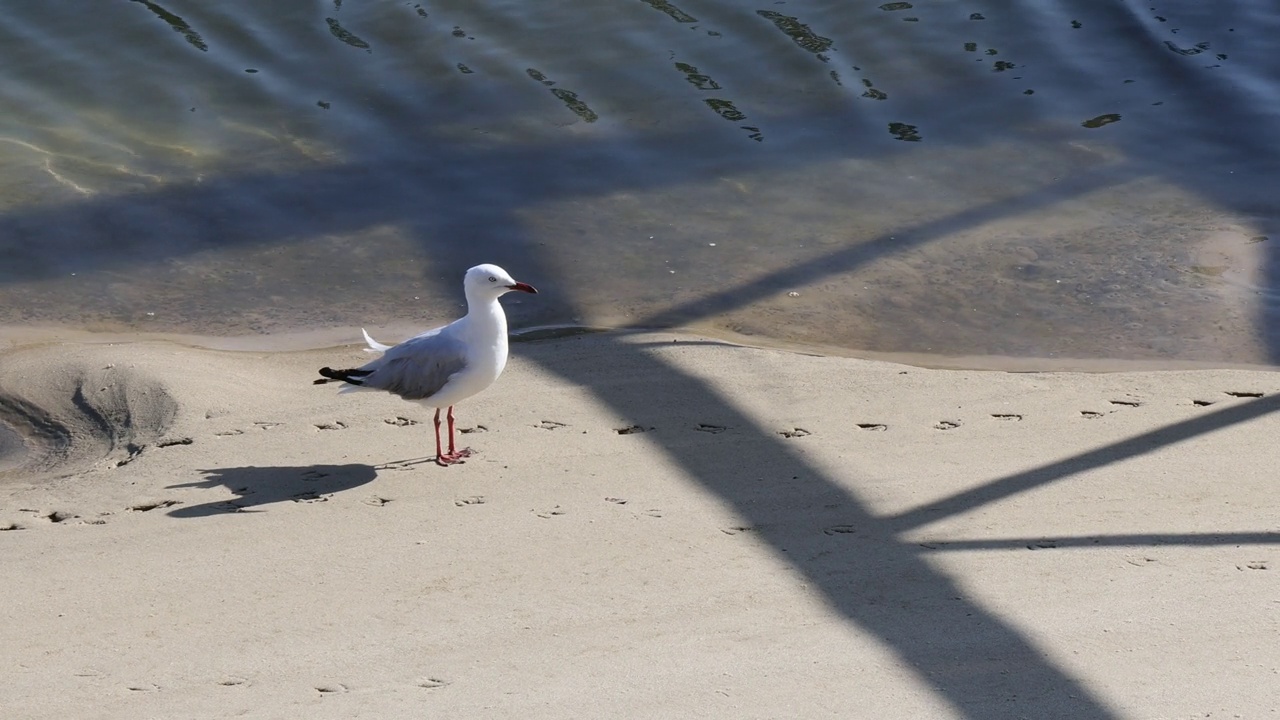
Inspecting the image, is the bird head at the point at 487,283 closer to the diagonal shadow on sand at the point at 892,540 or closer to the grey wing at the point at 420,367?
the grey wing at the point at 420,367

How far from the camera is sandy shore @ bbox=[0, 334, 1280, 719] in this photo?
4.00 metres

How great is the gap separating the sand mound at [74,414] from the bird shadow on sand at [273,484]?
1.69 feet

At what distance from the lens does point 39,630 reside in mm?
4309

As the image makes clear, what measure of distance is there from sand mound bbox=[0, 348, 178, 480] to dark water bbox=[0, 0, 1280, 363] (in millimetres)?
1115

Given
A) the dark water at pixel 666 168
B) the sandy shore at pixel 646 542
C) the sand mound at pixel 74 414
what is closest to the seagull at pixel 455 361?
the sandy shore at pixel 646 542

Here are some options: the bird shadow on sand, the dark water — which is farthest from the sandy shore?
the dark water

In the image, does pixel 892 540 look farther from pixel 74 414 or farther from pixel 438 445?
A: pixel 74 414

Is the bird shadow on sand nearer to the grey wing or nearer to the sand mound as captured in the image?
the grey wing

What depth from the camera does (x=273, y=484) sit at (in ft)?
17.7

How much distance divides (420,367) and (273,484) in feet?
2.32

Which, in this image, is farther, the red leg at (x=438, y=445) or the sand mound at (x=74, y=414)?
the sand mound at (x=74, y=414)

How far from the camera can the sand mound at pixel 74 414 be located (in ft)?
18.9

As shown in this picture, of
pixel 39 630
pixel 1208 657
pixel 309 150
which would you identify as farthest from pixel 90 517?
pixel 309 150

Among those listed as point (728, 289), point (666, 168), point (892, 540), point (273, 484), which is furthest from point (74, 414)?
point (666, 168)
